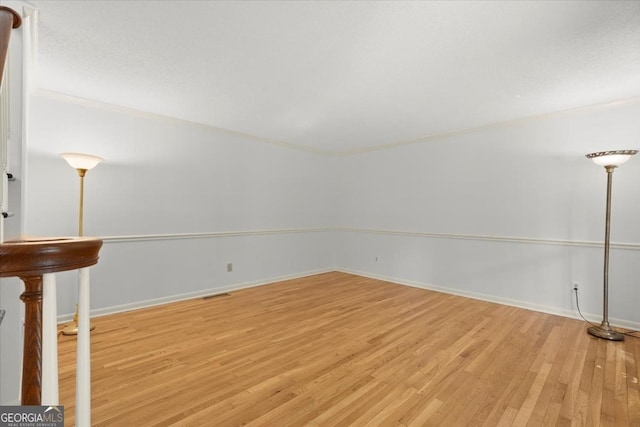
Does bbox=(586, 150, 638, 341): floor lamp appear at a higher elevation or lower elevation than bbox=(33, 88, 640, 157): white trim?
lower

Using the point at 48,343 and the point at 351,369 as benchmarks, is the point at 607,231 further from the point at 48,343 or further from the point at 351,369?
the point at 48,343

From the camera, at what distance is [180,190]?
3.63 metres

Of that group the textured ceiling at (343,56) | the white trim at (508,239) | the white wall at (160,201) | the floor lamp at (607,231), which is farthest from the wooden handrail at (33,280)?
the white trim at (508,239)

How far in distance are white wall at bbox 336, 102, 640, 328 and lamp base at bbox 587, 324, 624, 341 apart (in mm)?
376

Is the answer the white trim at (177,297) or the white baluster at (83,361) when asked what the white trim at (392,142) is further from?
the white baluster at (83,361)

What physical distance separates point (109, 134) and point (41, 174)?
73 centimetres

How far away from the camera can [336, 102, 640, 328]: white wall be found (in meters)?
2.97

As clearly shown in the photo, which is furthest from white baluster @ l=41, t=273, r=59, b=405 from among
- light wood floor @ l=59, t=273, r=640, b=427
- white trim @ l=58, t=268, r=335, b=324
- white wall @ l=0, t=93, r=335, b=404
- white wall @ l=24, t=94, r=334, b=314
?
white trim @ l=58, t=268, r=335, b=324

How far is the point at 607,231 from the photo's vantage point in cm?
276

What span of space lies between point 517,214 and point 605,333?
4.76 feet

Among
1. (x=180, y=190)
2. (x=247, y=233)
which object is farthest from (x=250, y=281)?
(x=180, y=190)

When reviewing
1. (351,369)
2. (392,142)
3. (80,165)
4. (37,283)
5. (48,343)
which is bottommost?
(351,369)

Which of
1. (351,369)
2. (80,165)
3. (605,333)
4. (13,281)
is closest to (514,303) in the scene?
(605,333)

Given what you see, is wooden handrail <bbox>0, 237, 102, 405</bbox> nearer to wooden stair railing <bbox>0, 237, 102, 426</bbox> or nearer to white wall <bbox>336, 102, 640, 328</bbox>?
wooden stair railing <bbox>0, 237, 102, 426</bbox>
